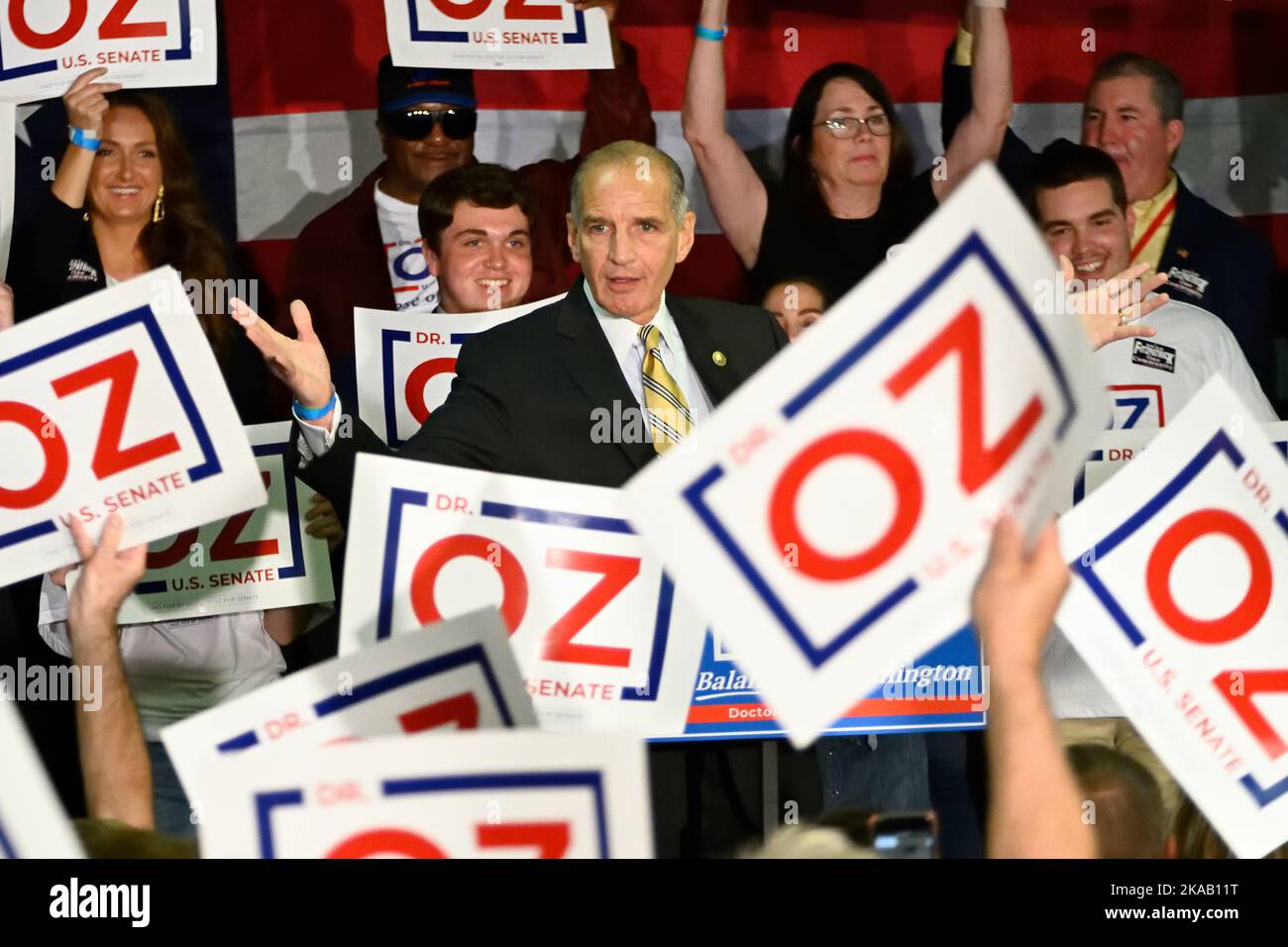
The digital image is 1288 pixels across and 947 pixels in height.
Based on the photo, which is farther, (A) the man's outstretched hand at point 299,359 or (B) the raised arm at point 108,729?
(A) the man's outstretched hand at point 299,359

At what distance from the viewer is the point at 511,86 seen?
4.79m

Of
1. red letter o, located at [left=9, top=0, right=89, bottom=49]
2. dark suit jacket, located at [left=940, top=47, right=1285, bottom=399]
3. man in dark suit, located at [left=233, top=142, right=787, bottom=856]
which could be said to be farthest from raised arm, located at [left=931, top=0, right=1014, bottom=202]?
red letter o, located at [left=9, top=0, right=89, bottom=49]

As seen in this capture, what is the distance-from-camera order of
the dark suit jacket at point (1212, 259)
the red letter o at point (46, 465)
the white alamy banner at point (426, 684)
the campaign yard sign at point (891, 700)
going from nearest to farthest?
1. the white alamy banner at point (426, 684)
2. the red letter o at point (46, 465)
3. the campaign yard sign at point (891, 700)
4. the dark suit jacket at point (1212, 259)

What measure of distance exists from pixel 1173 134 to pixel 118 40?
2736 millimetres

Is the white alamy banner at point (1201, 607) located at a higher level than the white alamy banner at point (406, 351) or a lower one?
lower

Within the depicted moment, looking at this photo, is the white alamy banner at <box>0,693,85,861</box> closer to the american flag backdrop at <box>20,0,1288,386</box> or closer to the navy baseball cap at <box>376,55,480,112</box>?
the navy baseball cap at <box>376,55,480,112</box>

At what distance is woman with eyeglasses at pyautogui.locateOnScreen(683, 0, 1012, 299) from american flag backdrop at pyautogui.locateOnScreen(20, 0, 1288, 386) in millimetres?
484

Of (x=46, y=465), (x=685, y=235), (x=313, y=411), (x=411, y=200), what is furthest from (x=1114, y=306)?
(x=46, y=465)

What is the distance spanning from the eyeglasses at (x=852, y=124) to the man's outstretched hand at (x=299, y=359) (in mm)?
1551

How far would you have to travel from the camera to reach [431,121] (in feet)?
13.8

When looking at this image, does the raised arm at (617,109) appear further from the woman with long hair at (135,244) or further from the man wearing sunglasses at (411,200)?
the woman with long hair at (135,244)

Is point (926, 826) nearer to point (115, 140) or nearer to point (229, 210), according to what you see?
point (115, 140)

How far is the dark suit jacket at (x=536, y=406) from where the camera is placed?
3.29 metres

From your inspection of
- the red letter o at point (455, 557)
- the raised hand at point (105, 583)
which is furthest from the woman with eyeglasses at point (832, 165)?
the raised hand at point (105, 583)
